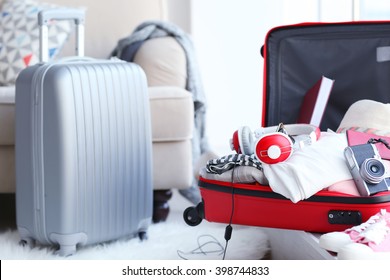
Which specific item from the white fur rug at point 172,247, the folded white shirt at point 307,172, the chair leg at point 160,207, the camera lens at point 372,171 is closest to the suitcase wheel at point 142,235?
the white fur rug at point 172,247

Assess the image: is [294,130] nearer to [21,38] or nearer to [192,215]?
[192,215]

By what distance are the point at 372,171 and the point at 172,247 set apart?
659mm

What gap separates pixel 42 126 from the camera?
1.67m

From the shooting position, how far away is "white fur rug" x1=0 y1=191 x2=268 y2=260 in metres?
1.67

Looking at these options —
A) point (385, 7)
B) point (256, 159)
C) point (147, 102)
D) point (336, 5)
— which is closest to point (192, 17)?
point (336, 5)

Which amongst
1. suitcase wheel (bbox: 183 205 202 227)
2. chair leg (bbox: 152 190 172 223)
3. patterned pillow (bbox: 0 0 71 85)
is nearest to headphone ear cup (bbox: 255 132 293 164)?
suitcase wheel (bbox: 183 205 202 227)

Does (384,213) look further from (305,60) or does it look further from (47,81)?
(47,81)

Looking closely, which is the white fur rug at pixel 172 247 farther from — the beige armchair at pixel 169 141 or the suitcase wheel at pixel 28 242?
the beige armchair at pixel 169 141

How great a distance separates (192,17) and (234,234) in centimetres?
149

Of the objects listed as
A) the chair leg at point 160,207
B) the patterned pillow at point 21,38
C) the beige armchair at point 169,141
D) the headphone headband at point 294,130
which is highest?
the patterned pillow at point 21,38

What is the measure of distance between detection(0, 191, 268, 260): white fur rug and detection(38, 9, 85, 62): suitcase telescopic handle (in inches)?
18.3

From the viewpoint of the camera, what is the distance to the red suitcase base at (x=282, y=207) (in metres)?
1.23

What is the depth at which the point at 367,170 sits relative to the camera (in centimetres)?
123

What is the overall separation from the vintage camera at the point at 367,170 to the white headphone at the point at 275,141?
0.10 m
